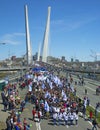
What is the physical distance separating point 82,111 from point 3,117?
6.86 m

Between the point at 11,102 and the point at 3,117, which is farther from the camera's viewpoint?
the point at 11,102

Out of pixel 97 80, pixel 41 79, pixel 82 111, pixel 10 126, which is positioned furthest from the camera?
pixel 97 80

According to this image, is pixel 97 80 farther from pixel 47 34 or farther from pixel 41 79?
pixel 47 34

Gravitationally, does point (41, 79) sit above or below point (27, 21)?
below

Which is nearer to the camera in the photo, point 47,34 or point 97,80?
point 97,80

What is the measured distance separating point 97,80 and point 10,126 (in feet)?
169

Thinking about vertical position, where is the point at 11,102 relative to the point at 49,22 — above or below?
below

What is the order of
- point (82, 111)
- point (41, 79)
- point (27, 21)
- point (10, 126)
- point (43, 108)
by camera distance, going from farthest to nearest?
point (27, 21), point (41, 79), point (82, 111), point (43, 108), point (10, 126)

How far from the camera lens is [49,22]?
121188 mm

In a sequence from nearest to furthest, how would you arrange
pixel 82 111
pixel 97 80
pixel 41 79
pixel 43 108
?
pixel 43 108
pixel 82 111
pixel 41 79
pixel 97 80

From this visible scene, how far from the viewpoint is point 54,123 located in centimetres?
2442

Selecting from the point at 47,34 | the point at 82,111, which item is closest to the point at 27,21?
the point at 47,34

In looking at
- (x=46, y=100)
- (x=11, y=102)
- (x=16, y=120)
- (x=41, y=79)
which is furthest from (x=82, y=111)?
(x=41, y=79)

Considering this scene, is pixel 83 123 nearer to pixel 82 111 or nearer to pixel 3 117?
pixel 82 111
